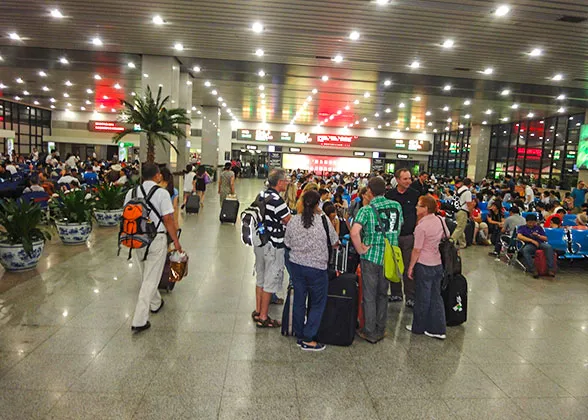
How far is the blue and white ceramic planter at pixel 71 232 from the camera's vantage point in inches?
334

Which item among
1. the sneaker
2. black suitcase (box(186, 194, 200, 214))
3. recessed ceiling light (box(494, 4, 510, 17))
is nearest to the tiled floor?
the sneaker

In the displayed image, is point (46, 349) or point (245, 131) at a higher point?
point (245, 131)

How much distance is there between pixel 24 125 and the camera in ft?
112

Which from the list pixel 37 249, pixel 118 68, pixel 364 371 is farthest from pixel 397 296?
pixel 118 68

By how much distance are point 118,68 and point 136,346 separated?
15.4 meters

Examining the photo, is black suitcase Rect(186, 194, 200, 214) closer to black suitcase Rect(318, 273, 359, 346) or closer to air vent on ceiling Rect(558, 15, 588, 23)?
black suitcase Rect(318, 273, 359, 346)

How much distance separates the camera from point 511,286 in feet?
23.9

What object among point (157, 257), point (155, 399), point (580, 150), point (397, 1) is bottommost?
point (155, 399)

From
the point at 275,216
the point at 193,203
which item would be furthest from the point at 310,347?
the point at 193,203

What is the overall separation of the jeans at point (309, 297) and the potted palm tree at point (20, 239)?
14.6 feet

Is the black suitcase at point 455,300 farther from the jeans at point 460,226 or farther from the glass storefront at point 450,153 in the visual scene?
the glass storefront at point 450,153

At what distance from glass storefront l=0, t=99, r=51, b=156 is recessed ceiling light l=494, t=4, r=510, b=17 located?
3189 centimetres

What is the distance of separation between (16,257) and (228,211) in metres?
6.48

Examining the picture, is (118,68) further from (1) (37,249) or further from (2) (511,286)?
(2) (511,286)
